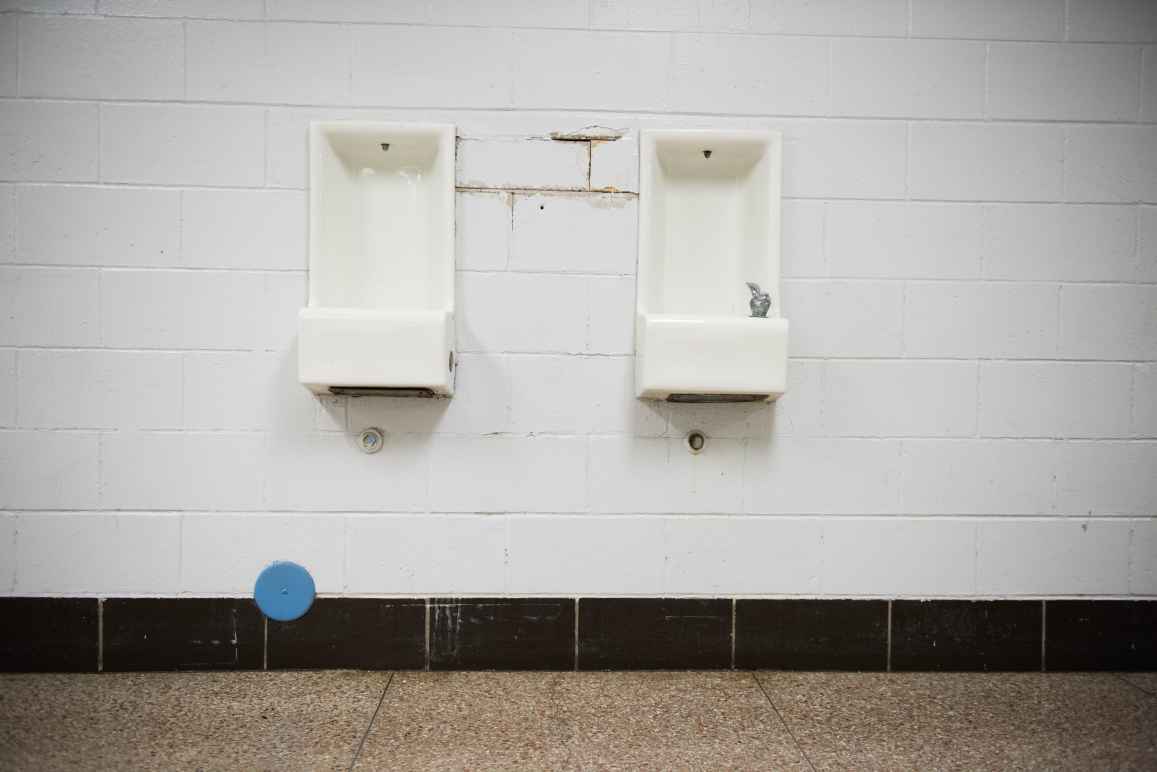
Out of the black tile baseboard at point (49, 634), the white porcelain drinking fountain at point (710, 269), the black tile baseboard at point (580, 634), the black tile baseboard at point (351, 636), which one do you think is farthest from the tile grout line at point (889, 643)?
the black tile baseboard at point (49, 634)

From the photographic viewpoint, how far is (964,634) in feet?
5.39

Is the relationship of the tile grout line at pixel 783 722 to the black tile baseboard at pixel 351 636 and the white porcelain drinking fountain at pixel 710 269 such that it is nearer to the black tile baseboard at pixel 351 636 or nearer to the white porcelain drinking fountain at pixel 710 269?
the white porcelain drinking fountain at pixel 710 269

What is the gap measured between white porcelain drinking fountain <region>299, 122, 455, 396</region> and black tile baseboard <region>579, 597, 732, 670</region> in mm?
619

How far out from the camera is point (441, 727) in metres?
1.38

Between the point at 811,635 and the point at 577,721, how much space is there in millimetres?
585

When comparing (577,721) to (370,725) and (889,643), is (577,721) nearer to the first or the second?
(370,725)

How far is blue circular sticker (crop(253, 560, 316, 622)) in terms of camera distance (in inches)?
62.4

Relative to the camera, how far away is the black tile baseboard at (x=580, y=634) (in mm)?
1583

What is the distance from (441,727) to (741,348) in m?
0.94

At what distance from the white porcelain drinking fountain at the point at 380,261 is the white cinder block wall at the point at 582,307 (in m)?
0.07

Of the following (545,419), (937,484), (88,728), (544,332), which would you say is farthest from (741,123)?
(88,728)

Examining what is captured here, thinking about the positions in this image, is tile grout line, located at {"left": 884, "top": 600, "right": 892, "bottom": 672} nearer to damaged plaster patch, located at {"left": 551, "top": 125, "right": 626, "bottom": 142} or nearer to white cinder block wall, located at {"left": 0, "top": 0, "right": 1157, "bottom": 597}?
white cinder block wall, located at {"left": 0, "top": 0, "right": 1157, "bottom": 597}

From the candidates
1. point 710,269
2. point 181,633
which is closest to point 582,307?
point 710,269

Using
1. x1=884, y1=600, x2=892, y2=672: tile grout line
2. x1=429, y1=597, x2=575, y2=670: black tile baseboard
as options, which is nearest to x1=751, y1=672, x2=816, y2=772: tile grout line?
x1=884, y1=600, x2=892, y2=672: tile grout line
